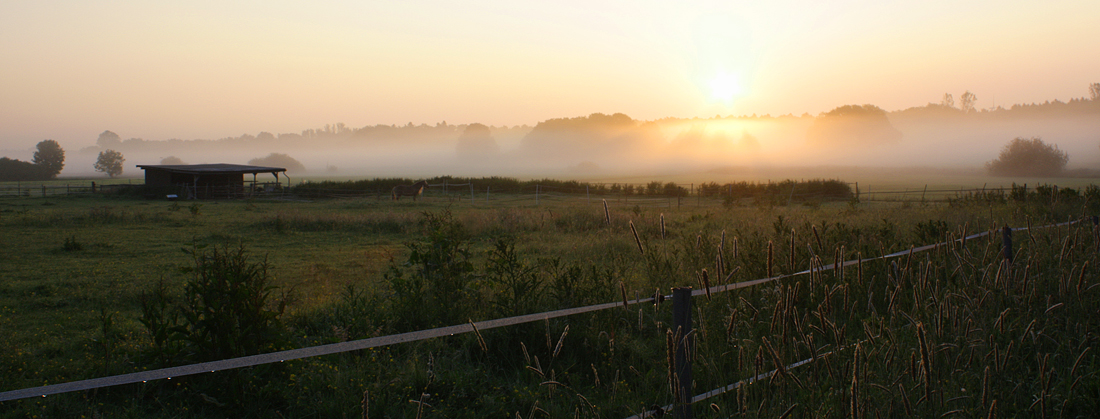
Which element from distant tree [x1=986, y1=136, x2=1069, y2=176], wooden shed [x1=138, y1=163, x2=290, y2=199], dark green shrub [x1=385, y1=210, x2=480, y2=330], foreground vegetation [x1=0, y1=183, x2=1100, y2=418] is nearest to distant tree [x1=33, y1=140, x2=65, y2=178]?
wooden shed [x1=138, y1=163, x2=290, y2=199]

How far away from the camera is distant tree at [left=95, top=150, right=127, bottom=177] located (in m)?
131

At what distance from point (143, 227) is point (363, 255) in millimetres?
9652

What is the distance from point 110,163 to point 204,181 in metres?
124

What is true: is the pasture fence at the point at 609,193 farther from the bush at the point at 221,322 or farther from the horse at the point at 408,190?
the bush at the point at 221,322

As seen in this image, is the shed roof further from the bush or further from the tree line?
the tree line

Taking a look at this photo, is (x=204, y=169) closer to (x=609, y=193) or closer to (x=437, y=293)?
(x=609, y=193)

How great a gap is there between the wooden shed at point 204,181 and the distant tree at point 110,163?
119030mm

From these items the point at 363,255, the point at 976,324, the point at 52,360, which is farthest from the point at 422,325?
the point at 363,255

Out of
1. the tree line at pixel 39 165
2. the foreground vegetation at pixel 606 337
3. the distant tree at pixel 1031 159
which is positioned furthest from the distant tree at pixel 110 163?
the distant tree at pixel 1031 159

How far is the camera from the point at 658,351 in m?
3.75

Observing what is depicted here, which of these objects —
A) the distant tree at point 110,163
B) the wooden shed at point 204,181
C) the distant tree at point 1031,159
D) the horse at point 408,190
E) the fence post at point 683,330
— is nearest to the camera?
the fence post at point 683,330

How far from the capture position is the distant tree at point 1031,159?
240 feet

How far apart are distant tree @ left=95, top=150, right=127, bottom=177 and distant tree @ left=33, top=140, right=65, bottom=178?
111ft

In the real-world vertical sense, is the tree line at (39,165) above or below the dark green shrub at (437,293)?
above
